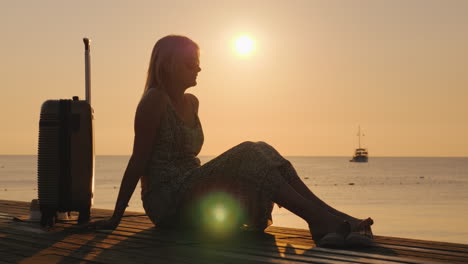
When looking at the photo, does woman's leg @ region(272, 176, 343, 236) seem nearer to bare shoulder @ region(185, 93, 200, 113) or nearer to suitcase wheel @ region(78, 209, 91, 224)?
bare shoulder @ region(185, 93, 200, 113)

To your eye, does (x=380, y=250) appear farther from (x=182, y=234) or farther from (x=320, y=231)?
(x=182, y=234)

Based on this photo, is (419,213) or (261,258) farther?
(419,213)

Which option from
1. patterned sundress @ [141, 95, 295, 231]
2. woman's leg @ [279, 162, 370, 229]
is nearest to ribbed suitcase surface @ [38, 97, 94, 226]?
patterned sundress @ [141, 95, 295, 231]

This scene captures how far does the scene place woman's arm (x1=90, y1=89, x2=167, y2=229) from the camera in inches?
181

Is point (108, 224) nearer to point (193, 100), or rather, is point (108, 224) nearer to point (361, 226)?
point (193, 100)

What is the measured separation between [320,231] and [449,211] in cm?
2593

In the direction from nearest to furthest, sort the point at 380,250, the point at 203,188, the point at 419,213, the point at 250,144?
the point at 380,250
the point at 250,144
the point at 203,188
the point at 419,213

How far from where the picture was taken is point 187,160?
4.77 meters

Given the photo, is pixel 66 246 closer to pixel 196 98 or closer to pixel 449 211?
pixel 196 98

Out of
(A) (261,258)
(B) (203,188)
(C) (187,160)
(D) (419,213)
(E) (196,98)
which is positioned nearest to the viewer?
(A) (261,258)

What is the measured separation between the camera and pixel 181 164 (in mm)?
4766

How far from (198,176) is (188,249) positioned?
88cm

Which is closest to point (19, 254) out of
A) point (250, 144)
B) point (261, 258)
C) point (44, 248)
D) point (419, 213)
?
point (44, 248)

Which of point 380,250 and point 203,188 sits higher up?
point 203,188
